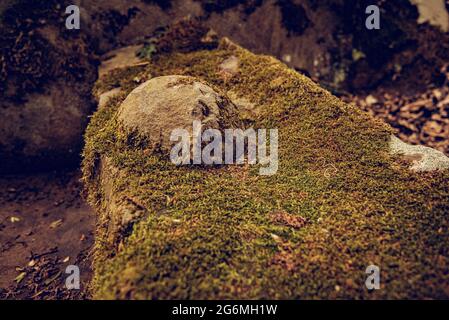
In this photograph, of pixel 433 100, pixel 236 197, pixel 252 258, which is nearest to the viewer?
pixel 252 258

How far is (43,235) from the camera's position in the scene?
6.48 metres

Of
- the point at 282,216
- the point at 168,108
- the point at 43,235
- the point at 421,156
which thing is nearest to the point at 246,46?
the point at 168,108

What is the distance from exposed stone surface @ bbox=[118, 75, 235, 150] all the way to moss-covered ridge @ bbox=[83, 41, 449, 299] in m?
0.22

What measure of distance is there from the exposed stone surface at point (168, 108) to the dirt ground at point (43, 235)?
8.86 ft

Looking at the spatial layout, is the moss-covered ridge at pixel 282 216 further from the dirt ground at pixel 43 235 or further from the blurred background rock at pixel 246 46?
the blurred background rock at pixel 246 46

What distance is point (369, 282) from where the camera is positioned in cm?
321

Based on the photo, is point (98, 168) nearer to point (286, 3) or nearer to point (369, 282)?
point (369, 282)

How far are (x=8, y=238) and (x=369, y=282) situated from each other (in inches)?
250

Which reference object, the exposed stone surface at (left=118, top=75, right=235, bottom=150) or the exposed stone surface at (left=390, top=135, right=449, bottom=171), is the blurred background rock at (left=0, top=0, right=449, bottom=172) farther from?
the exposed stone surface at (left=390, top=135, right=449, bottom=171)

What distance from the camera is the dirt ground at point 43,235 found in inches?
220

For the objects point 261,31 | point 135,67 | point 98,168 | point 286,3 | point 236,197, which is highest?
point 286,3

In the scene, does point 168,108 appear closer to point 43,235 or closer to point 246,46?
point 43,235

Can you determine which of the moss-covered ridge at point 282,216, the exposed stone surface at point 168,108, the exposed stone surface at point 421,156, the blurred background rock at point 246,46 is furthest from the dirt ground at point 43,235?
the exposed stone surface at point 421,156
